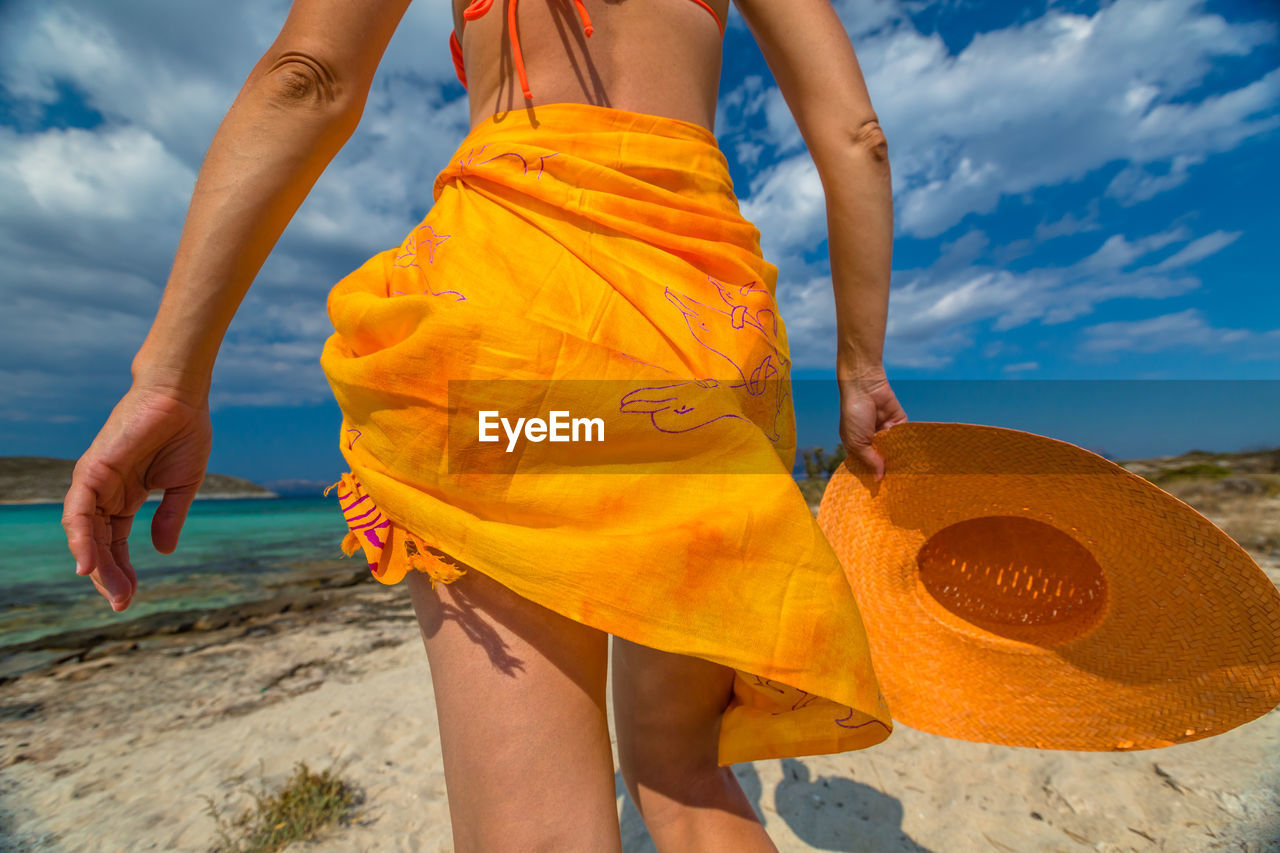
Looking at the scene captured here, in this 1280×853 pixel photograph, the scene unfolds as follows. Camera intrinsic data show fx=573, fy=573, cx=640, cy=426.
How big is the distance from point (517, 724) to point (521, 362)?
0.48m

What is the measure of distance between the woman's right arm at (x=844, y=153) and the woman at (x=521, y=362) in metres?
0.28

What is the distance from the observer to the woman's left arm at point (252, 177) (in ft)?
2.55

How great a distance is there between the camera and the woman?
2.46 feet

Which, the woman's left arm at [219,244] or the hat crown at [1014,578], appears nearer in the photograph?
the woman's left arm at [219,244]

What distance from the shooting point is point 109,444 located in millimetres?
762

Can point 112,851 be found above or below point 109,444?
below

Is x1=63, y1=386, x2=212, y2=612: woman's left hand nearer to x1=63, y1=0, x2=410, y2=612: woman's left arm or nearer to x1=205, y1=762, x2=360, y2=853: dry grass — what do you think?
x1=63, y1=0, x2=410, y2=612: woman's left arm

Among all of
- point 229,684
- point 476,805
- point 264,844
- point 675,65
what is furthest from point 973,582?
point 229,684

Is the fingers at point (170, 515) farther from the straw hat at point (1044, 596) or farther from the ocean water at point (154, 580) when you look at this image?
the ocean water at point (154, 580)

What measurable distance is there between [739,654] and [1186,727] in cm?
103

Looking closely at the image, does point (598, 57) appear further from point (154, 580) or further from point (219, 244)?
point (154, 580)

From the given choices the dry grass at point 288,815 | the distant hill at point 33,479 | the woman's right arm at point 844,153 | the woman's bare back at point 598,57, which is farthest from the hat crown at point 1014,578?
the distant hill at point 33,479

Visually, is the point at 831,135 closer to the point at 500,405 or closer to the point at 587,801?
the point at 500,405

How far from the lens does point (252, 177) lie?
2.57 feet
